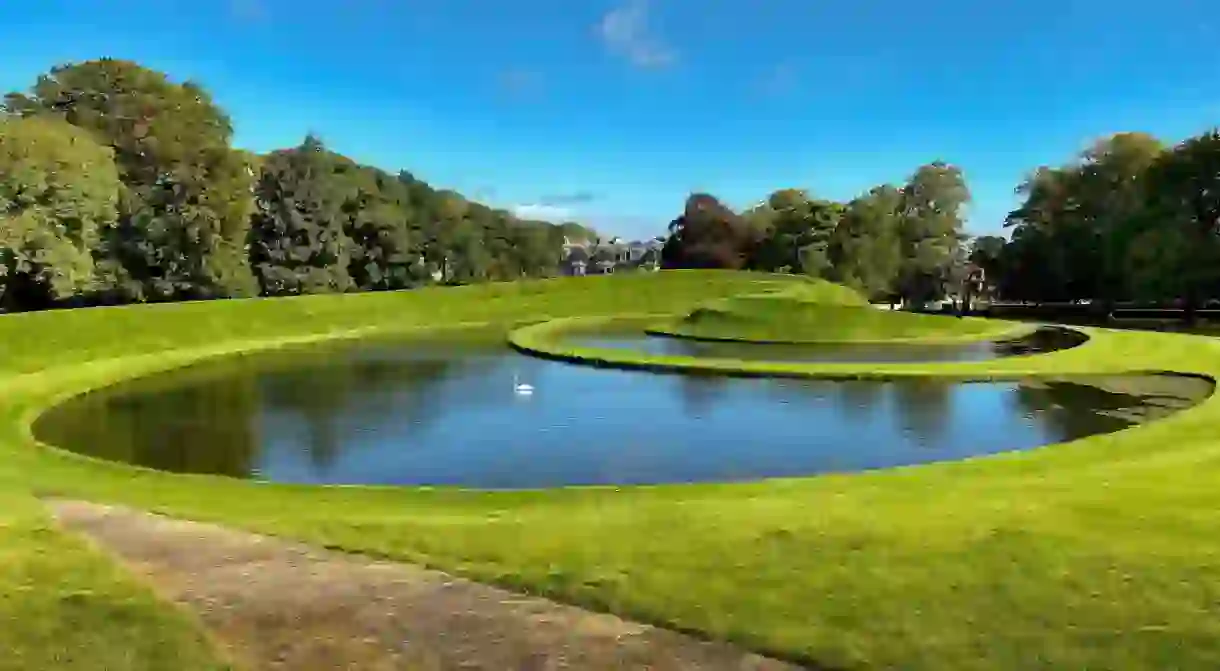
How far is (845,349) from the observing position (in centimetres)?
2892

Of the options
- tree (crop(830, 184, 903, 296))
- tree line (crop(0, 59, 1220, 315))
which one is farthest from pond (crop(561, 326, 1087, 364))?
tree (crop(830, 184, 903, 296))

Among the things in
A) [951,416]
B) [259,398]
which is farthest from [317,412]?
[951,416]

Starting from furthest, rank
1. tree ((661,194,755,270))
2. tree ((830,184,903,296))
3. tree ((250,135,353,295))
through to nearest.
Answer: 1. tree ((661,194,755,270))
2. tree ((830,184,903,296))
3. tree ((250,135,353,295))

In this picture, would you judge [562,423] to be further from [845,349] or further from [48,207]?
[48,207]

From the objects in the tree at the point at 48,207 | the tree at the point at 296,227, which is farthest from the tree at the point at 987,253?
the tree at the point at 48,207

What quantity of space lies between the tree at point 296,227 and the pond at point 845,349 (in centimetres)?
2202

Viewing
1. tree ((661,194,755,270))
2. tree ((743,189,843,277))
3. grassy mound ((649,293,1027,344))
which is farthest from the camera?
tree ((661,194,755,270))

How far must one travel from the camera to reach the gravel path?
4840 mm

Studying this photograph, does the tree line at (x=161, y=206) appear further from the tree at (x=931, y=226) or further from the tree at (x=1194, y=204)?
the tree at (x=1194, y=204)

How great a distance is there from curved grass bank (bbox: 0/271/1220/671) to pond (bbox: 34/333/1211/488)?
156 centimetres

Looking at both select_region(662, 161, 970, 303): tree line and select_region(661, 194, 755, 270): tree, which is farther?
select_region(661, 194, 755, 270): tree

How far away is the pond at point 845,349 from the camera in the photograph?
85.0 feet

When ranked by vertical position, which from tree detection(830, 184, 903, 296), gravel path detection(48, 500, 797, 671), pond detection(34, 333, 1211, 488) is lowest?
pond detection(34, 333, 1211, 488)

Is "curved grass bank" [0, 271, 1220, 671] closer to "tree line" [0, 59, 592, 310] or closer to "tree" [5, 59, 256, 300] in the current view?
"tree line" [0, 59, 592, 310]
